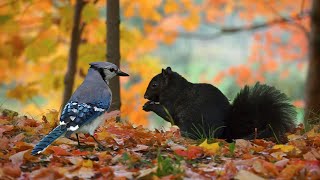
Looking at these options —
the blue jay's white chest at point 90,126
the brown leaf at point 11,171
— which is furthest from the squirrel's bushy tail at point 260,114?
the brown leaf at point 11,171

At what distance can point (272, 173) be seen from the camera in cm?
418

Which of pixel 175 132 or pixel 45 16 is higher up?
pixel 45 16

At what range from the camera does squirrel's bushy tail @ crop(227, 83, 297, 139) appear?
5983mm

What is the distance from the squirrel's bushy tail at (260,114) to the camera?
598cm

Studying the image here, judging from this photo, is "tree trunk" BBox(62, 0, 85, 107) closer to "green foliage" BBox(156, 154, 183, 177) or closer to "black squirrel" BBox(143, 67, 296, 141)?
"black squirrel" BBox(143, 67, 296, 141)

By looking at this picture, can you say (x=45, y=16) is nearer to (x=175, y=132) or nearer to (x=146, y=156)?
(x=175, y=132)

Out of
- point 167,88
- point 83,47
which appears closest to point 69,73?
point 83,47

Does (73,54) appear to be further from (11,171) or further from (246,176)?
(246,176)

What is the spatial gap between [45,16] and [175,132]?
5002 millimetres

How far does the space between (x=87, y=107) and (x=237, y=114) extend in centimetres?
174

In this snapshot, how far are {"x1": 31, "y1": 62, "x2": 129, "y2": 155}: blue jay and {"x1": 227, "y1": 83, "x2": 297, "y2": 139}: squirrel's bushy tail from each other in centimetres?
131

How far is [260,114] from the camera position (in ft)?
19.9

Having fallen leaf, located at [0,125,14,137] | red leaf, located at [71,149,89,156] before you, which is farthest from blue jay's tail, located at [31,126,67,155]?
fallen leaf, located at [0,125,14,137]

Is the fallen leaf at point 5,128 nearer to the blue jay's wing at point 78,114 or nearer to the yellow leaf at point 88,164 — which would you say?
the blue jay's wing at point 78,114
